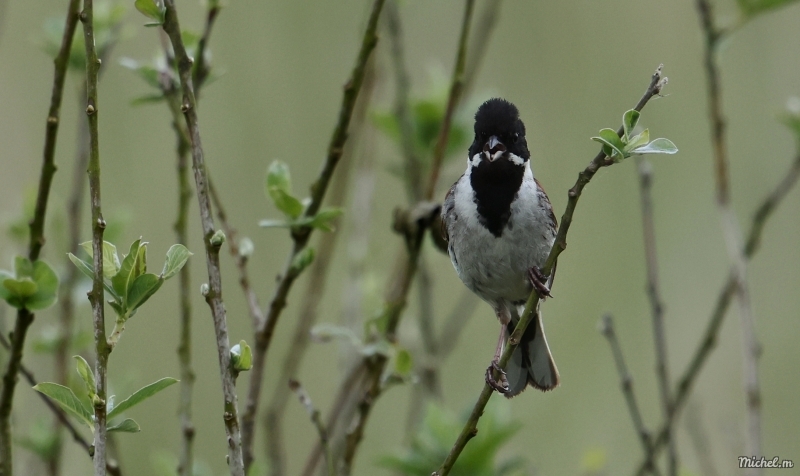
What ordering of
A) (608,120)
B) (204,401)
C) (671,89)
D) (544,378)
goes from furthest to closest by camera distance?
(671,89) < (608,120) < (204,401) < (544,378)

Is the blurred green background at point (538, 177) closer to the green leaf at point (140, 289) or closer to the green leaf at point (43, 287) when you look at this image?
the green leaf at point (43, 287)

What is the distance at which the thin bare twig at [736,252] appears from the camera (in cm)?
245

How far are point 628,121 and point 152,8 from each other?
93 centimetres

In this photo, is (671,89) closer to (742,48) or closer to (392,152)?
(742,48)

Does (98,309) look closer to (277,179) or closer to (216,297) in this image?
(216,297)

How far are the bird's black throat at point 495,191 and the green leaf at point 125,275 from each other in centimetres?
135

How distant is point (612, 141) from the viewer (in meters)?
1.62

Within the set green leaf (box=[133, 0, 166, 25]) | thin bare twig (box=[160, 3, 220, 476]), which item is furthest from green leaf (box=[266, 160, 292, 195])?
green leaf (box=[133, 0, 166, 25])

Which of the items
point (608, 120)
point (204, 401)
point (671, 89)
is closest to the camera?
point (204, 401)

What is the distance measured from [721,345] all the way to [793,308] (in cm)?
59

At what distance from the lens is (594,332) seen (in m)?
5.13

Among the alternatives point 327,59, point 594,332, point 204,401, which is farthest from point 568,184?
point 204,401

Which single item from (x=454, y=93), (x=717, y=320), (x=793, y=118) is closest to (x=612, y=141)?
(x=454, y=93)

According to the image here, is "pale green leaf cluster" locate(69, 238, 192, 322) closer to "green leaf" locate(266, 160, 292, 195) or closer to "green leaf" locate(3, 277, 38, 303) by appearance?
"green leaf" locate(3, 277, 38, 303)
